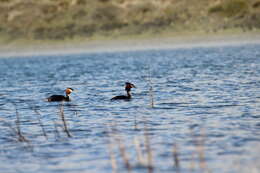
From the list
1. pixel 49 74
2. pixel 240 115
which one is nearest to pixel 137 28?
pixel 49 74

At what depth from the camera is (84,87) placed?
32.8 metres

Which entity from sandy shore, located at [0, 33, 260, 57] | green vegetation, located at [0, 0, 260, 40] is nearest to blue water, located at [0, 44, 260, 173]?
sandy shore, located at [0, 33, 260, 57]

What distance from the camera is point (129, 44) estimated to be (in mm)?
74812

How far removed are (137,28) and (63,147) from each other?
192ft

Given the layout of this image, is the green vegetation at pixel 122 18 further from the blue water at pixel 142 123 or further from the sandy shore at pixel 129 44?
the blue water at pixel 142 123

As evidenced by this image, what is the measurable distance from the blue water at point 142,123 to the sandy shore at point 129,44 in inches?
1431

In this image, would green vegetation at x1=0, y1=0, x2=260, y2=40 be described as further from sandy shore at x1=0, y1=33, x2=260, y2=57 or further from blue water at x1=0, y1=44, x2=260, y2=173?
blue water at x1=0, y1=44, x2=260, y2=173

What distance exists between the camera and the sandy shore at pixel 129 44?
7202cm

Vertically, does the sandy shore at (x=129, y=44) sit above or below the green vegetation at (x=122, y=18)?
below

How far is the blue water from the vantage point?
1411cm

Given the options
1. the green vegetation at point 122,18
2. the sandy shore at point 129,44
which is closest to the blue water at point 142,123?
the sandy shore at point 129,44

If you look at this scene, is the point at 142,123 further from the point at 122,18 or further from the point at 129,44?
the point at 122,18

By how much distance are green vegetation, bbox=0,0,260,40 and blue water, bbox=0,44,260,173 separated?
3788cm

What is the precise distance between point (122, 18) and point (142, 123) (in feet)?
194
